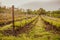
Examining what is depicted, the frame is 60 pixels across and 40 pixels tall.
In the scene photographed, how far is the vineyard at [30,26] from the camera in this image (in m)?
2.96

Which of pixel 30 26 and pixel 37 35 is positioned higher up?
pixel 30 26

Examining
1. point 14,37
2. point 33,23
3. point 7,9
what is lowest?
point 14,37

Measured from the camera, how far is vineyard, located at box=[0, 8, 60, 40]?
2959mm

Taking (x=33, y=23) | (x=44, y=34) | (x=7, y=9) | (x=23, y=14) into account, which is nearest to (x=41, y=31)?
(x=44, y=34)

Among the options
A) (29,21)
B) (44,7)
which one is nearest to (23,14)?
(29,21)

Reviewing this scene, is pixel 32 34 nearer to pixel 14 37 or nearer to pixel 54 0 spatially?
pixel 14 37

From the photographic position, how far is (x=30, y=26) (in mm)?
3199

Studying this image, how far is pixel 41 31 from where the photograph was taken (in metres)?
3.03

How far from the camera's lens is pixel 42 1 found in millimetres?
3213

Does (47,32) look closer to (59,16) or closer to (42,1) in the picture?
(59,16)

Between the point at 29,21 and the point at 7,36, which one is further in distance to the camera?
the point at 29,21

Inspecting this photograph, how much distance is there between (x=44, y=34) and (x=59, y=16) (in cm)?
47

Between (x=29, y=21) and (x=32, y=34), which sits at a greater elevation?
(x=29, y=21)

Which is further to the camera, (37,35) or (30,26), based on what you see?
(30,26)
